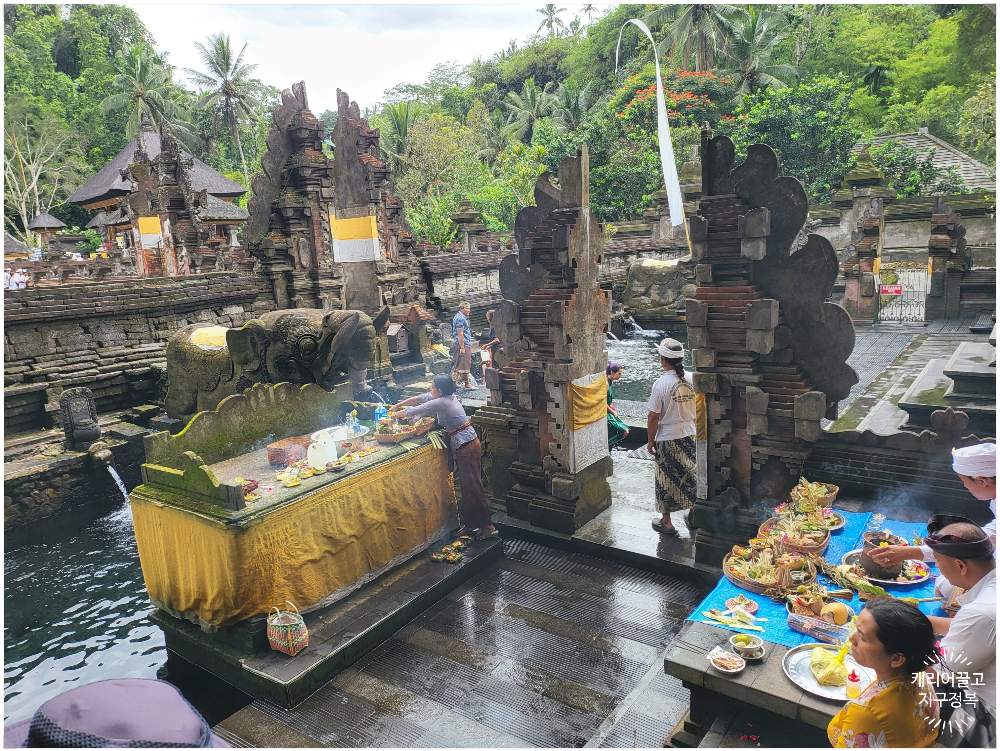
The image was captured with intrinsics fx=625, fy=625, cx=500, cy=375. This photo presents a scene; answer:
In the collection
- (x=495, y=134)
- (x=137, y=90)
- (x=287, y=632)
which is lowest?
(x=287, y=632)

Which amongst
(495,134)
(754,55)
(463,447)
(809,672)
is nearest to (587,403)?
(463,447)

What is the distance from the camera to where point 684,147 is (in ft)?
89.1

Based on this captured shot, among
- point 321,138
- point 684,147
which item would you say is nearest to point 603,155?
point 684,147

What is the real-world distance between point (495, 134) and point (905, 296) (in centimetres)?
3090

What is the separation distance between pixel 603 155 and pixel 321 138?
17750mm

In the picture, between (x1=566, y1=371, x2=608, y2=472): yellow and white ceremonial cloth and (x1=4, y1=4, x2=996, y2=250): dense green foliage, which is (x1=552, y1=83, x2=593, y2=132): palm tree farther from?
(x1=566, y1=371, x2=608, y2=472): yellow and white ceremonial cloth

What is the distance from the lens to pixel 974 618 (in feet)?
8.93

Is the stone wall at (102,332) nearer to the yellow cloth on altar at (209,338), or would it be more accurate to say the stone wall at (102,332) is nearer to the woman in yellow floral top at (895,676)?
the yellow cloth on altar at (209,338)

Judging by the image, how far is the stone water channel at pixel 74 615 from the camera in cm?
607

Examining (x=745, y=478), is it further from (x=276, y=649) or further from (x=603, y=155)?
(x=603, y=155)

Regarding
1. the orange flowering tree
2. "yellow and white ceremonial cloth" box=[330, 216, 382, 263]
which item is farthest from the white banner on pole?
the orange flowering tree

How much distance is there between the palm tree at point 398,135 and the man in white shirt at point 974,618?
1315 inches

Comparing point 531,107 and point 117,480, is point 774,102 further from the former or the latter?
point 117,480

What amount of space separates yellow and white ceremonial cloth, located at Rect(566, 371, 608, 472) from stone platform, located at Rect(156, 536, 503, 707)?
5.52ft
